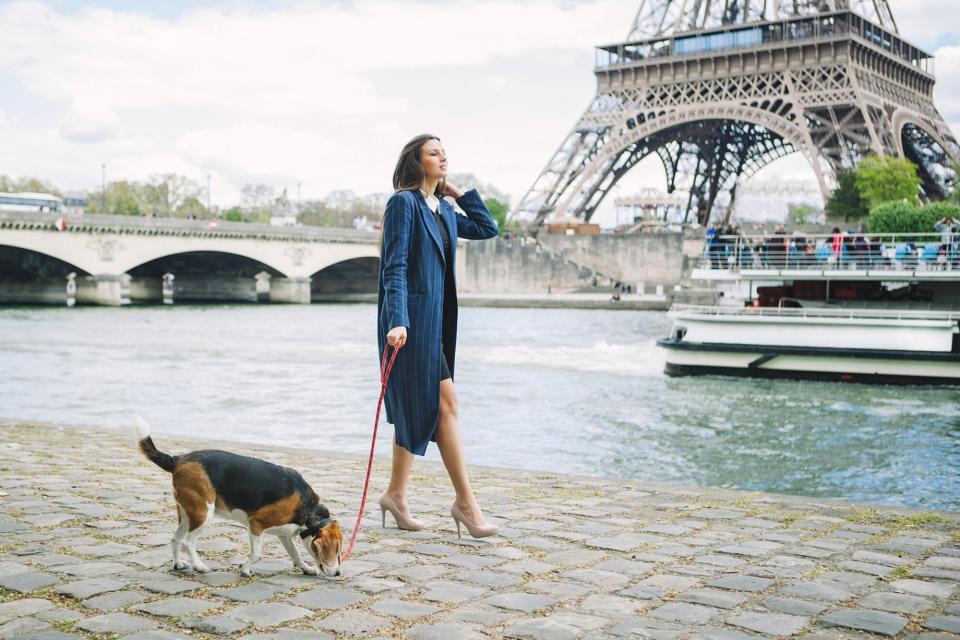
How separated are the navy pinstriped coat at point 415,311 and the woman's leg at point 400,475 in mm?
149

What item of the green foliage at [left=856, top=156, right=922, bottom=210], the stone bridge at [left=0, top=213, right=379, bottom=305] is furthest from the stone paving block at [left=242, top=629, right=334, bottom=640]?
the stone bridge at [left=0, top=213, right=379, bottom=305]

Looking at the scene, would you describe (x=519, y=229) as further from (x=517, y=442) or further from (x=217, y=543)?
(x=217, y=543)

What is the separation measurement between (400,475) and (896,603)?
2379mm

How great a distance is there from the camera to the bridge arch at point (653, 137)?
4794 cm

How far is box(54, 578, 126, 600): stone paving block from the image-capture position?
12.6ft

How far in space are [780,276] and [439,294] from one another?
18421mm

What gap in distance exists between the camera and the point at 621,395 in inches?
733

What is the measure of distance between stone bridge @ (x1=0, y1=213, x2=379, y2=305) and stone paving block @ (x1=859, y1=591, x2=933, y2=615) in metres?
46.4

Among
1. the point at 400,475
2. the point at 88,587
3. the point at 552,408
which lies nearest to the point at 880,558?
the point at 400,475

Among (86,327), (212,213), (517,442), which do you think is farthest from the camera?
(212,213)

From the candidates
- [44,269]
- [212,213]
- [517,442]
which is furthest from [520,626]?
[212,213]

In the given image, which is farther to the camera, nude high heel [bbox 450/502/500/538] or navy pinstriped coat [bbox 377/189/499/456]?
nude high heel [bbox 450/502/500/538]

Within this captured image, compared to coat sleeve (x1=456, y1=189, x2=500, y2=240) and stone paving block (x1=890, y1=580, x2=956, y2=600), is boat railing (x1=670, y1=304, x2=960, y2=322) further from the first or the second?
stone paving block (x1=890, y1=580, x2=956, y2=600)

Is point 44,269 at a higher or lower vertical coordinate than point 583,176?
lower
